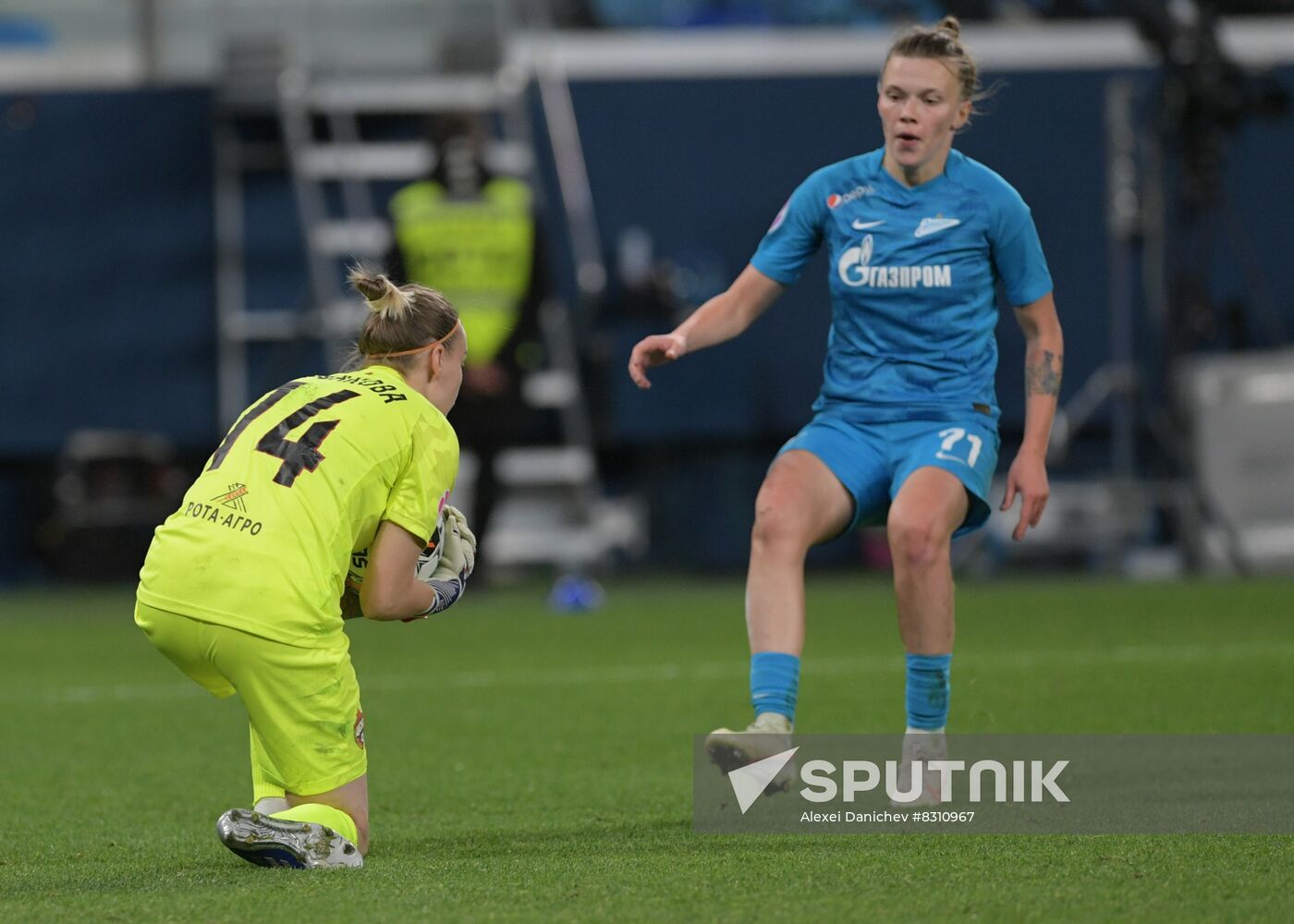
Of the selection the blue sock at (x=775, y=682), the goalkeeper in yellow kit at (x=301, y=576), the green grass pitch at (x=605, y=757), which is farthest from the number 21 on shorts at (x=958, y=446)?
the goalkeeper in yellow kit at (x=301, y=576)

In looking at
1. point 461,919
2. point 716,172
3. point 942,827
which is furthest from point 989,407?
point 716,172

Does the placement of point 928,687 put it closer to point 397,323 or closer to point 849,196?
point 849,196

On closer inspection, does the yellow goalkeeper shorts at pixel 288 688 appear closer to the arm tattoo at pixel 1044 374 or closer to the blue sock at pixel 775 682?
the blue sock at pixel 775 682

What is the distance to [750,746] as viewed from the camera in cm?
422

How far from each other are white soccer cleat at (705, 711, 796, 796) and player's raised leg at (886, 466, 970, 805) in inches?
12.2

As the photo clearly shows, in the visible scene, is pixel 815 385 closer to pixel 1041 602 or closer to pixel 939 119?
pixel 1041 602

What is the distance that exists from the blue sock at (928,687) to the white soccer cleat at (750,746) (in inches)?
13.5

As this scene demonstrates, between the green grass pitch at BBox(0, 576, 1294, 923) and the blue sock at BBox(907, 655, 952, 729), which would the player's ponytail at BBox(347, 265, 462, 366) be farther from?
the blue sock at BBox(907, 655, 952, 729)

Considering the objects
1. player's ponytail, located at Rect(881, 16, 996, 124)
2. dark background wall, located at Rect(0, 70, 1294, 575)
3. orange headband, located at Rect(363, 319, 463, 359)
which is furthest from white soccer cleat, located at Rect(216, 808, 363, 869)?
dark background wall, located at Rect(0, 70, 1294, 575)

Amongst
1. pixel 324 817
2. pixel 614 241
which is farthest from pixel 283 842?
pixel 614 241

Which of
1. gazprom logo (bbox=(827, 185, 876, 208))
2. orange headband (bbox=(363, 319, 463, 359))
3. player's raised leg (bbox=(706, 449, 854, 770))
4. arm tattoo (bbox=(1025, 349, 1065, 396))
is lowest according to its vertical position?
player's raised leg (bbox=(706, 449, 854, 770))

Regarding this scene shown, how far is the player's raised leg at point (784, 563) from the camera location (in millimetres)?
4496

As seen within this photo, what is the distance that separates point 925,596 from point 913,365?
1.76ft

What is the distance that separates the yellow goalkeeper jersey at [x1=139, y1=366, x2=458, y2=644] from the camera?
3719mm
